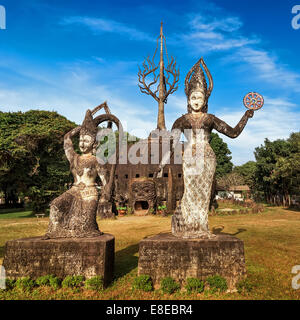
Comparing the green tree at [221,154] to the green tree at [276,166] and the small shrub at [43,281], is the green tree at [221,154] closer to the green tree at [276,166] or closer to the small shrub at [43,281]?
the green tree at [276,166]

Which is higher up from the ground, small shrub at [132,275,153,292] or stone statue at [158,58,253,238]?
stone statue at [158,58,253,238]

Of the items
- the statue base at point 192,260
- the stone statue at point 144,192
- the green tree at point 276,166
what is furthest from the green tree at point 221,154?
the statue base at point 192,260

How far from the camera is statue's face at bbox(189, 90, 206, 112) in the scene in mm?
5480

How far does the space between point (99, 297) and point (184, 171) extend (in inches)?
114

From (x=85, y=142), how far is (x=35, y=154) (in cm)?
1986

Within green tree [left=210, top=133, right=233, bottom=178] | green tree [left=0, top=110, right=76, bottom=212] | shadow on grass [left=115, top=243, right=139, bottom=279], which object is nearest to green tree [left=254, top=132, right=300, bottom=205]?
green tree [left=210, top=133, right=233, bottom=178]

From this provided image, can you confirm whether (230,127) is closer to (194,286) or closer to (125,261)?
(194,286)

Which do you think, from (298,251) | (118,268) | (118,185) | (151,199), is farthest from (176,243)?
(118,185)

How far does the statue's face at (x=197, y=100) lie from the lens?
216 inches

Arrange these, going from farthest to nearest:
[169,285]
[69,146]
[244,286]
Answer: [69,146] < [244,286] < [169,285]

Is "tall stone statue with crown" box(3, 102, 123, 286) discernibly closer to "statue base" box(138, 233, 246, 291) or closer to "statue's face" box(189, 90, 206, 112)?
"statue base" box(138, 233, 246, 291)

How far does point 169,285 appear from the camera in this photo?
14.6ft

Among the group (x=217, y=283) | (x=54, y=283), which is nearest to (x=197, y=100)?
(x=217, y=283)

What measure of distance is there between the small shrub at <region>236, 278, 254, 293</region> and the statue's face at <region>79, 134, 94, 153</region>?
4.23 metres
